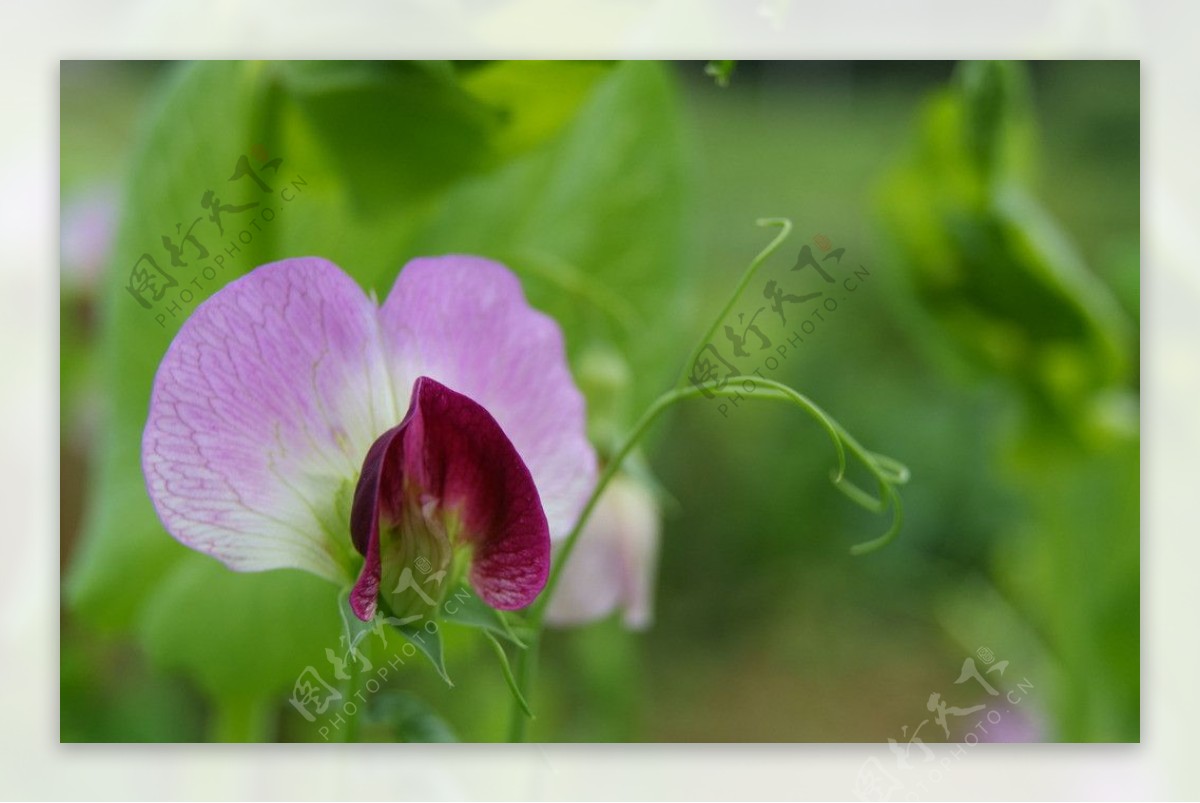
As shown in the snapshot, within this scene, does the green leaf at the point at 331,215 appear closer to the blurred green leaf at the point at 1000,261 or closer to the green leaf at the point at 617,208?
the green leaf at the point at 617,208

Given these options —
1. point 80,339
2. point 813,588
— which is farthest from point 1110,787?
point 80,339

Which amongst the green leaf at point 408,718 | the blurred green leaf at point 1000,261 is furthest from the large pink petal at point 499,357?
the blurred green leaf at point 1000,261

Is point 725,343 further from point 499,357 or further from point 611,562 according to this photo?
point 499,357

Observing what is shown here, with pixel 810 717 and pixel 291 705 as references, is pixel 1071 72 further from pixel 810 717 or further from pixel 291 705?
pixel 291 705

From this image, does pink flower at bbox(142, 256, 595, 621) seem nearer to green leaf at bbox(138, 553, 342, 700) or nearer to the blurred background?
the blurred background

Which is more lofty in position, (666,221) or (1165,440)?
(666,221)

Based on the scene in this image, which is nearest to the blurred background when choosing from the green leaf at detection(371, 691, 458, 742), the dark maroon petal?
the green leaf at detection(371, 691, 458, 742)

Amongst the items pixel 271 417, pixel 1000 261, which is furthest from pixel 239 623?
pixel 1000 261
